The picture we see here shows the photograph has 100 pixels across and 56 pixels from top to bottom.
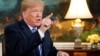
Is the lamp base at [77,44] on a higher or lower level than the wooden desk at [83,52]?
higher

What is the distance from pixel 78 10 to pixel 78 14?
0.05 m

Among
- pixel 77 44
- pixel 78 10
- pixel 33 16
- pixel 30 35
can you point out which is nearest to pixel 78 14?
pixel 78 10

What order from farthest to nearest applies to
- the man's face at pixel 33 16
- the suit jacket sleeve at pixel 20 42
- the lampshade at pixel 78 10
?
1. the lampshade at pixel 78 10
2. the man's face at pixel 33 16
3. the suit jacket sleeve at pixel 20 42

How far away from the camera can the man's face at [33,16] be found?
2668 millimetres

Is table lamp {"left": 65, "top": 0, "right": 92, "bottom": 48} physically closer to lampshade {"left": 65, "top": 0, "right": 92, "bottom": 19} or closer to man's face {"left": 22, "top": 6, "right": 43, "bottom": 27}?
lampshade {"left": 65, "top": 0, "right": 92, "bottom": 19}

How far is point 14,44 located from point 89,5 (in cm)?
116

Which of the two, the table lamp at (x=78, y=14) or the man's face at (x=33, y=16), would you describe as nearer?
the man's face at (x=33, y=16)

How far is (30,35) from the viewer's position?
2600mm

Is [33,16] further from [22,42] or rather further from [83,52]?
[83,52]

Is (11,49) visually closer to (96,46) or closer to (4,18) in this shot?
(4,18)

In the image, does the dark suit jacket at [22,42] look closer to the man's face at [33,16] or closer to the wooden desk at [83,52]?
the man's face at [33,16]

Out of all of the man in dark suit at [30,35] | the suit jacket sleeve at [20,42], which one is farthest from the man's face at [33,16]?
the suit jacket sleeve at [20,42]

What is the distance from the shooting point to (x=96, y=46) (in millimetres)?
3230

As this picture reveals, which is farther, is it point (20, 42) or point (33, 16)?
point (33, 16)
